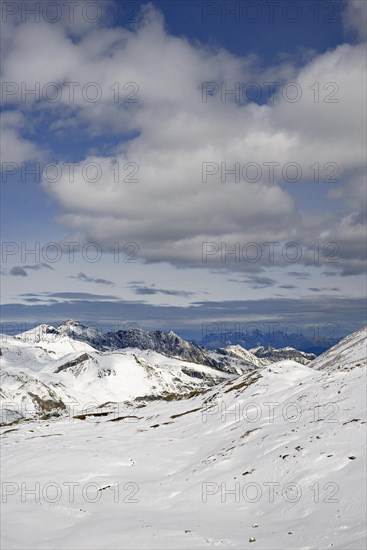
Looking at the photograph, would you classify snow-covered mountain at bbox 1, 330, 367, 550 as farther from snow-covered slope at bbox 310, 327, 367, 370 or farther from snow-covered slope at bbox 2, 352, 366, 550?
snow-covered slope at bbox 310, 327, 367, 370

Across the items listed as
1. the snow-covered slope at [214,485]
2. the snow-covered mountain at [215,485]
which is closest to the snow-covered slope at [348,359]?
the snow-covered mountain at [215,485]

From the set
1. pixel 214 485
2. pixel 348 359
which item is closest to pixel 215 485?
pixel 214 485

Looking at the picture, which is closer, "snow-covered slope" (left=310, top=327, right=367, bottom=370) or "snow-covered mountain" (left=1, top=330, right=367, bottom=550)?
"snow-covered mountain" (left=1, top=330, right=367, bottom=550)

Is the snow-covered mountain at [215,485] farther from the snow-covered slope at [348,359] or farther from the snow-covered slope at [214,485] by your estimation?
the snow-covered slope at [348,359]

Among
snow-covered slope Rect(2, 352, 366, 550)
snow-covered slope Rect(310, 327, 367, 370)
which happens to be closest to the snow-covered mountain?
snow-covered slope Rect(2, 352, 366, 550)

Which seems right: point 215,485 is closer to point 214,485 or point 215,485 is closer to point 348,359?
point 214,485

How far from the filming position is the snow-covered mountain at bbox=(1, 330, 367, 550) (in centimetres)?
1927

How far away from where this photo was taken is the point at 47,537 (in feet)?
69.2

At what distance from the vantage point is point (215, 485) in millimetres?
28750

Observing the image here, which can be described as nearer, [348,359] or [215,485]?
[215,485]

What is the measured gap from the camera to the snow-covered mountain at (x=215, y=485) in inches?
758

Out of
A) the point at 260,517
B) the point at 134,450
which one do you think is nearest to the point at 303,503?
the point at 260,517

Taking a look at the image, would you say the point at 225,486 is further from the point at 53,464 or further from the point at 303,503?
the point at 53,464

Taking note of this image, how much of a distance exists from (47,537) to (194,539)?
7.74 meters
